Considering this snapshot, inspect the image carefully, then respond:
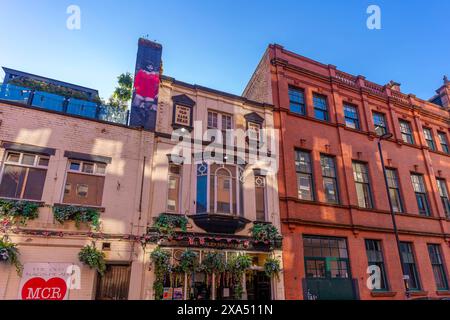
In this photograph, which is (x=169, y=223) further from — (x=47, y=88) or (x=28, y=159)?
(x=47, y=88)

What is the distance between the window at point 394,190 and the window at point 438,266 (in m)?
2.90

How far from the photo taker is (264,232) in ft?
42.3

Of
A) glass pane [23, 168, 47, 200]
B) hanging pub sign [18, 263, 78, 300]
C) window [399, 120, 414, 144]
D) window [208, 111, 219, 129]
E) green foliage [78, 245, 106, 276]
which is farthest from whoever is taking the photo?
window [399, 120, 414, 144]

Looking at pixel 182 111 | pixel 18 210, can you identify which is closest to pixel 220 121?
pixel 182 111

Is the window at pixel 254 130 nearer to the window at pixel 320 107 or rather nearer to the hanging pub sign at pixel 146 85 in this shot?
the window at pixel 320 107

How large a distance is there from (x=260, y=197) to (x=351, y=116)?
9.36 metres

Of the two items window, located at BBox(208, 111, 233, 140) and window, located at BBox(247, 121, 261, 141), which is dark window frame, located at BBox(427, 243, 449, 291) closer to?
window, located at BBox(247, 121, 261, 141)

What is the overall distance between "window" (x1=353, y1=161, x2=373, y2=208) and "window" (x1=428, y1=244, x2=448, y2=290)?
4.80 meters

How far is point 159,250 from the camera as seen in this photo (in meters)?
10.9

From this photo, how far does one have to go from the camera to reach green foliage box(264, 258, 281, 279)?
1225cm

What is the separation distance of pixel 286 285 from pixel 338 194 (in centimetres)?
606

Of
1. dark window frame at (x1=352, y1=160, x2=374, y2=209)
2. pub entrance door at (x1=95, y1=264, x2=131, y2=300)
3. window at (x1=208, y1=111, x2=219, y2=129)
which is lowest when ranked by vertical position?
pub entrance door at (x1=95, y1=264, x2=131, y2=300)

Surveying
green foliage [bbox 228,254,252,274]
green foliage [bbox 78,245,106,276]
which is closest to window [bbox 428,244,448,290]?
green foliage [bbox 228,254,252,274]

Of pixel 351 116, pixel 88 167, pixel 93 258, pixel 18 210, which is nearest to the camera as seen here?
pixel 18 210
